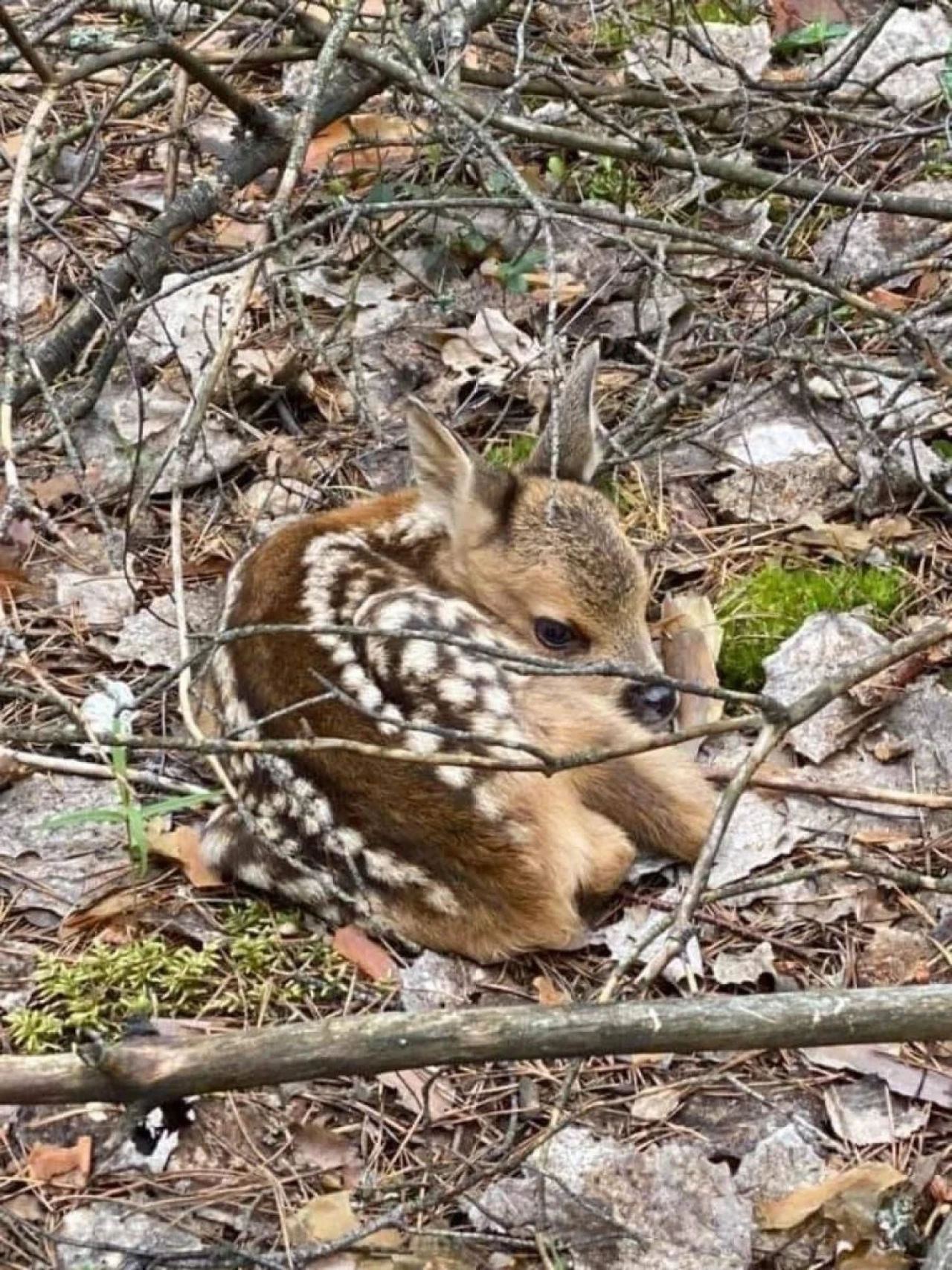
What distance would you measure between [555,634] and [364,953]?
1265 mm

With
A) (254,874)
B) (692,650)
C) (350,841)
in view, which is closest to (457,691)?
(350,841)

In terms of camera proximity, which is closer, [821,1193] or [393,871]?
[821,1193]

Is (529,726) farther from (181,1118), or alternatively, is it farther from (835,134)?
(835,134)

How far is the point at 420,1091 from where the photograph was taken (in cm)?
369

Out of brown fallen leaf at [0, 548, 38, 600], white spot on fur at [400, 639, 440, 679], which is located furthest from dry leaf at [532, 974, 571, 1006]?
brown fallen leaf at [0, 548, 38, 600]

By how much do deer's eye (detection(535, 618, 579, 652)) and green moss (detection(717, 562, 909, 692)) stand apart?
0.40m

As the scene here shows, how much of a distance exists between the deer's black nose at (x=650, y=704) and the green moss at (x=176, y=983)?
1.04 meters

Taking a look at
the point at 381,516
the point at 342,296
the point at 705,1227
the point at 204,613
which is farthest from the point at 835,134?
the point at 705,1227

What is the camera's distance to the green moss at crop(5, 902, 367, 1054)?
381 cm

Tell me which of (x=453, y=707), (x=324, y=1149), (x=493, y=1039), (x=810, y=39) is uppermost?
(x=810, y=39)

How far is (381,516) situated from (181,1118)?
87.5 inches

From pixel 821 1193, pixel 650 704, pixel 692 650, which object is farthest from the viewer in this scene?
pixel 692 650

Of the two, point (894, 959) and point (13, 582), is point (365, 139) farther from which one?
point (894, 959)

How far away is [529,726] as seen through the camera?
429cm
